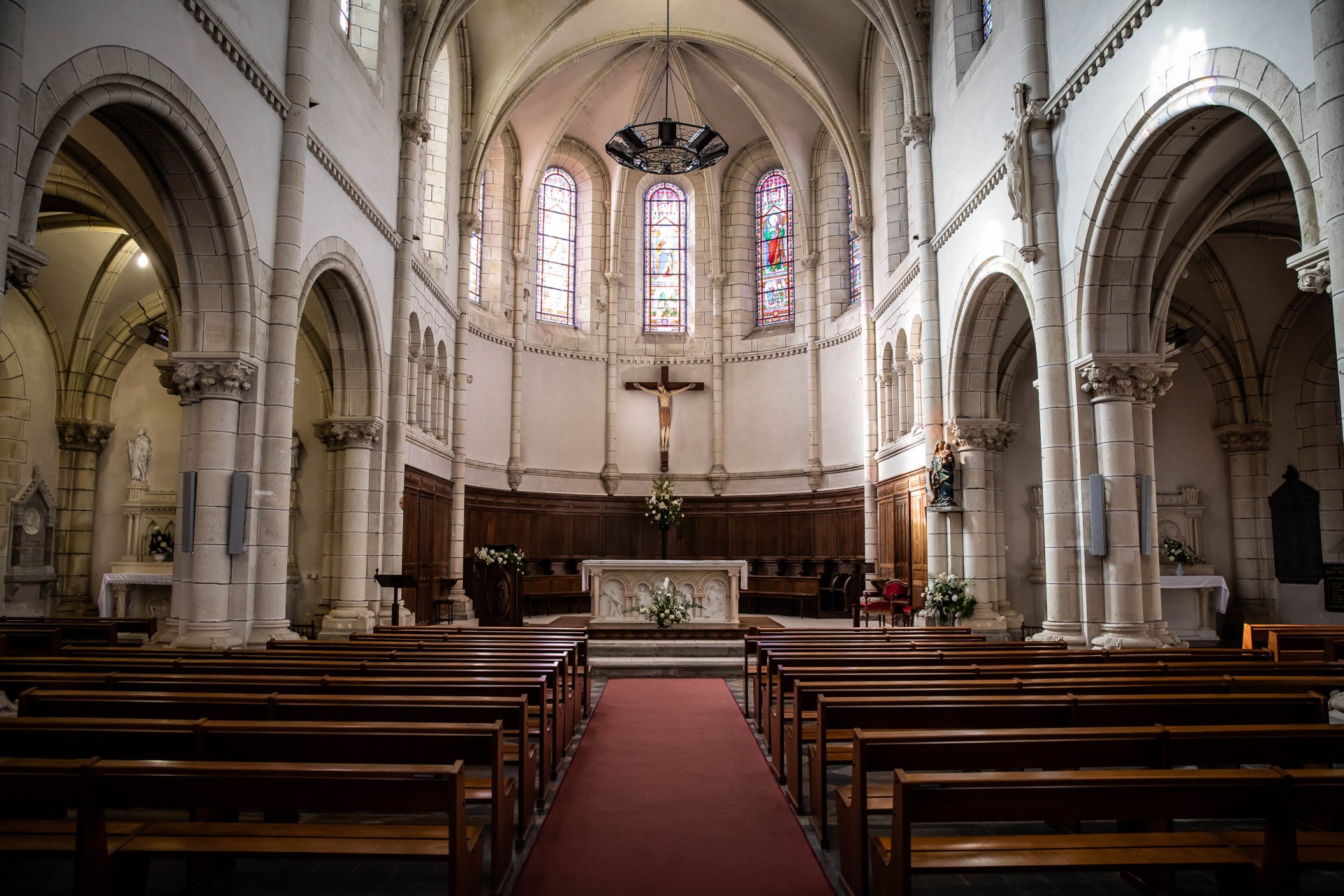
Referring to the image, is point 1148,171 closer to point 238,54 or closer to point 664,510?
point 238,54

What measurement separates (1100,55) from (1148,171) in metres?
1.39

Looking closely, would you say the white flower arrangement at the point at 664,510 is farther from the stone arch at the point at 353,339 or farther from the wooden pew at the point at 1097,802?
the wooden pew at the point at 1097,802

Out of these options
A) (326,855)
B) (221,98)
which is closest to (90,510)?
(221,98)

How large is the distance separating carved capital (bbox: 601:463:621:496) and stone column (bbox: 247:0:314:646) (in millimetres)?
12593

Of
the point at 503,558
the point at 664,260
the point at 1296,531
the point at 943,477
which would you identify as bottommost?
the point at 503,558

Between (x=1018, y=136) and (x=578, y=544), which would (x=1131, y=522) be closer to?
(x=1018, y=136)

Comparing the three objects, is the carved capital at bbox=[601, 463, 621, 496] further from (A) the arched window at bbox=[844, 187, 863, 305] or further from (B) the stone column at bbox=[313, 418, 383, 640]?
(B) the stone column at bbox=[313, 418, 383, 640]

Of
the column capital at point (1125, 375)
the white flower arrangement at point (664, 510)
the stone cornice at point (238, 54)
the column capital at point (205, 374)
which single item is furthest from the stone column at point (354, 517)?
the column capital at point (1125, 375)

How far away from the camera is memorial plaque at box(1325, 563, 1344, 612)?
13.2 meters

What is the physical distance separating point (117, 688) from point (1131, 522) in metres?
9.43

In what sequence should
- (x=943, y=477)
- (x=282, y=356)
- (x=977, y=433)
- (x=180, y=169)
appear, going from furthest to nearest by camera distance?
(x=977, y=433) → (x=943, y=477) → (x=282, y=356) → (x=180, y=169)

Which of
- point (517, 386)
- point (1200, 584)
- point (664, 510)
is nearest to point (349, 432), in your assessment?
point (664, 510)

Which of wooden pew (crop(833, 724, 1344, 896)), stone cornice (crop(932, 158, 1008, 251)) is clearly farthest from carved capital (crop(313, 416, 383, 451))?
wooden pew (crop(833, 724, 1344, 896))

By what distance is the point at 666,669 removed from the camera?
40.2 feet
